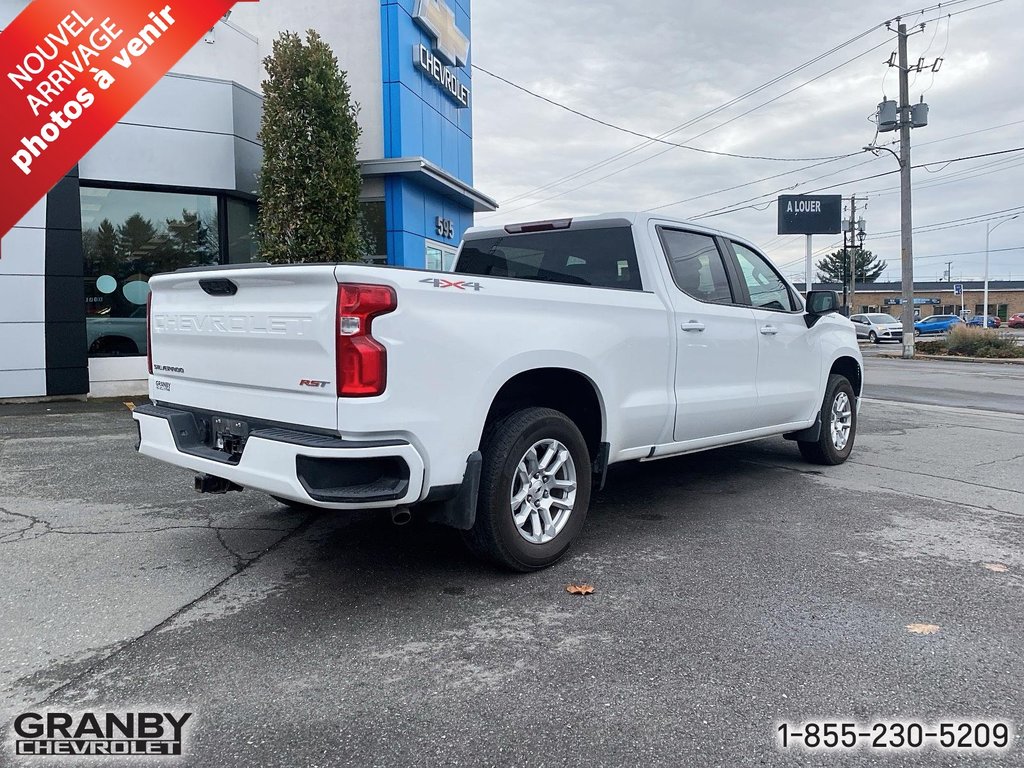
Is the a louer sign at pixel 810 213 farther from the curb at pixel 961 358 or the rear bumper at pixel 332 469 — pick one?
the rear bumper at pixel 332 469

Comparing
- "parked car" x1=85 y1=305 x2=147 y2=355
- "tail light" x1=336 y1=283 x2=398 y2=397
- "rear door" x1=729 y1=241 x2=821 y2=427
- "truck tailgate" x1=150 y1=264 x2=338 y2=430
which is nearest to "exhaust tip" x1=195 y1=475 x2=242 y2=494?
"truck tailgate" x1=150 y1=264 x2=338 y2=430

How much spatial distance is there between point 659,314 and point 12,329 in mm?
10832

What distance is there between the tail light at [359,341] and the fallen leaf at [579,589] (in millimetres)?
1444

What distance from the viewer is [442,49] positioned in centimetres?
1560

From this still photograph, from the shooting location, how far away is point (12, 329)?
38.4 ft

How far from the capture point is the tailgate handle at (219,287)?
151 inches

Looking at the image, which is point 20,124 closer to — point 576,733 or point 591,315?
→ point 591,315

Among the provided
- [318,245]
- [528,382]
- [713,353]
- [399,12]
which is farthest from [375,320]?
[399,12]

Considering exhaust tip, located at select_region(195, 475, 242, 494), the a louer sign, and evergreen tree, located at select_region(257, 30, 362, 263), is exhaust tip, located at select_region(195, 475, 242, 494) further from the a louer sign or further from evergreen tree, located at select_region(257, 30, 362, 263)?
the a louer sign

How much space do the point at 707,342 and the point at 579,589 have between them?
6.87ft

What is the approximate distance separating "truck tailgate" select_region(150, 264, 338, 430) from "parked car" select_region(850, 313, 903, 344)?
38.1 metres

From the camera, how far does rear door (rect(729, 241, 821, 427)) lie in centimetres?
584
